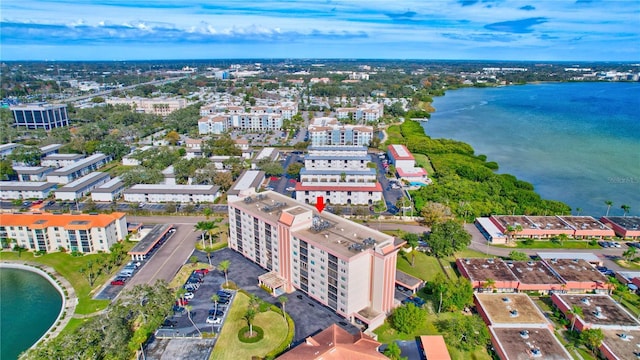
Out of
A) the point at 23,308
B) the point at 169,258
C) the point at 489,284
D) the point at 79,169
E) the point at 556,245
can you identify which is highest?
the point at 79,169

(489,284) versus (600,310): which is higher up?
(489,284)

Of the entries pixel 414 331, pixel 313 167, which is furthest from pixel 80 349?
pixel 313 167

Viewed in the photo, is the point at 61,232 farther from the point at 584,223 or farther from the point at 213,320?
the point at 584,223

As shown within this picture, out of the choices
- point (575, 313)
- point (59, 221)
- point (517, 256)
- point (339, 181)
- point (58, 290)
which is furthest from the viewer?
point (339, 181)

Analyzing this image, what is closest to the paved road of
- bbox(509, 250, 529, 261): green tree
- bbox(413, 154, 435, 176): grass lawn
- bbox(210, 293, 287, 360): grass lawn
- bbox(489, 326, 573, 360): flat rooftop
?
bbox(210, 293, 287, 360): grass lawn

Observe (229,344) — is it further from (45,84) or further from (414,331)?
(45,84)

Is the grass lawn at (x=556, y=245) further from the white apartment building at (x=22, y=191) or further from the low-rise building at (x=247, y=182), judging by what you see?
the white apartment building at (x=22, y=191)

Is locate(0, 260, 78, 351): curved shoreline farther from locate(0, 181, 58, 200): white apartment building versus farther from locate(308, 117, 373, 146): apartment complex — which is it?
locate(308, 117, 373, 146): apartment complex

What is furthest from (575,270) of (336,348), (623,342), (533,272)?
(336,348)
